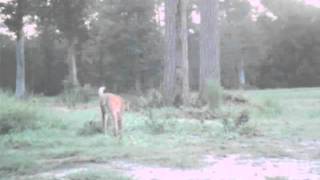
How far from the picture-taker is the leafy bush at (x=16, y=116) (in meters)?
13.8

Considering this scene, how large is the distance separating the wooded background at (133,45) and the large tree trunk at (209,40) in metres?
11.1

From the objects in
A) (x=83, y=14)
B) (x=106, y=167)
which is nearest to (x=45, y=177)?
(x=106, y=167)

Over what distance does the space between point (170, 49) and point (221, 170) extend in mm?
14584

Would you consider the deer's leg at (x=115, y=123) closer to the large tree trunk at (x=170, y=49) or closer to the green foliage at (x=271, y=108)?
the green foliage at (x=271, y=108)

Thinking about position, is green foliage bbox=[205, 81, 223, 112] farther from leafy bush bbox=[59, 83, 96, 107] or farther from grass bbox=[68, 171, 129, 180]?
grass bbox=[68, 171, 129, 180]

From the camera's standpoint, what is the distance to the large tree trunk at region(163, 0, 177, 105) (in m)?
22.4

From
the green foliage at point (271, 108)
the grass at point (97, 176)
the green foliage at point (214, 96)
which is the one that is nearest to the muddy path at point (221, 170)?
the grass at point (97, 176)

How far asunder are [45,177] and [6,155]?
7.11 feet

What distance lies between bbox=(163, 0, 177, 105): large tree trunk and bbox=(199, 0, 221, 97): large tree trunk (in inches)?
58.7

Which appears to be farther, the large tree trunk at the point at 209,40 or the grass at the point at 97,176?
the large tree trunk at the point at 209,40

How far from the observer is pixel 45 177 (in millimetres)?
7953

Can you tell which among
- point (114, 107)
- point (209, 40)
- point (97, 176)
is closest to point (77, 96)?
point (209, 40)

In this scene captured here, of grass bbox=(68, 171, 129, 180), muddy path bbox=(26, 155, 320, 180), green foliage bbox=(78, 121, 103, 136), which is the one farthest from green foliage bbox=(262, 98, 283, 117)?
grass bbox=(68, 171, 129, 180)

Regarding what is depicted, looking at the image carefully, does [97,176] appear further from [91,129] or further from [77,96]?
[77,96]
